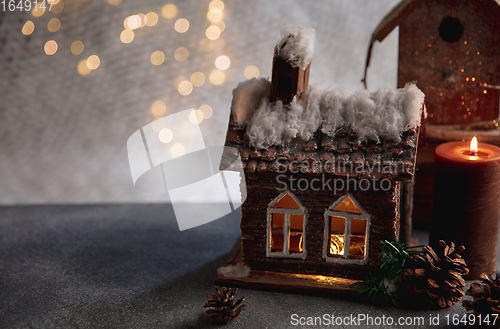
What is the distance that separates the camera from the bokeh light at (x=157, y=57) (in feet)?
6.49

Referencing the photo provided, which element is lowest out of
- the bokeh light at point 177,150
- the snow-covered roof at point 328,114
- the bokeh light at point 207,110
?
the bokeh light at point 177,150

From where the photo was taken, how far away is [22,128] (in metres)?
2.03

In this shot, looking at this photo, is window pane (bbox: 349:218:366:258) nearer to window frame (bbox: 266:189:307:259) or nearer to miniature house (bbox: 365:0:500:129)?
window frame (bbox: 266:189:307:259)

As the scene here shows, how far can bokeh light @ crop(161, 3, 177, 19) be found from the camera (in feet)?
6.33

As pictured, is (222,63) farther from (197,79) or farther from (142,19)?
(142,19)

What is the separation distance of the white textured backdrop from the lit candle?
0.73m

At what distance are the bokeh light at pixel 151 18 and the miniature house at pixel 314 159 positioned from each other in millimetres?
883

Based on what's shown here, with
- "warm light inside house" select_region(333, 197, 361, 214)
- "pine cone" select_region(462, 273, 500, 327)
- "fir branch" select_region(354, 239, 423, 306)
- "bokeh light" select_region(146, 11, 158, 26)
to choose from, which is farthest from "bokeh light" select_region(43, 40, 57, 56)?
"pine cone" select_region(462, 273, 500, 327)

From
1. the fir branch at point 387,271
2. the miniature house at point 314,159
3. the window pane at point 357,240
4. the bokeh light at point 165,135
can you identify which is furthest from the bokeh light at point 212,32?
the fir branch at point 387,271

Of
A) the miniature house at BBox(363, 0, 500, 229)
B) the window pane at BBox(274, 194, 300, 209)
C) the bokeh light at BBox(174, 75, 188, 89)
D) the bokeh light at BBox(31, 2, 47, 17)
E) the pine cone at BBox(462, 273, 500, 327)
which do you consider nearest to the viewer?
the pine cone at BBox(462, 273, 500, 327)

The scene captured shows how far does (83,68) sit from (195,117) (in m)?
0.56

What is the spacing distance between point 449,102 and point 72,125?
5.40ft

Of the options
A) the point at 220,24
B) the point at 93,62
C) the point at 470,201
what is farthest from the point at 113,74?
the point at 470,201

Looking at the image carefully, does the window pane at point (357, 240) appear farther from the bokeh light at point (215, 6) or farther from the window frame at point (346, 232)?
the bokeh light at point (215, 6)
